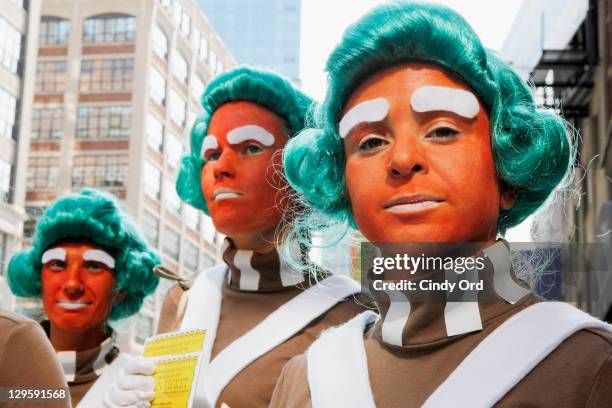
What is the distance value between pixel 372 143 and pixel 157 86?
Result: 2733 centimetres

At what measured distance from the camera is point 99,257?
3131mm

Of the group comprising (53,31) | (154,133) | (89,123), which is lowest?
(154,133)

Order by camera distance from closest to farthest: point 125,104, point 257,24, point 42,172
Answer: point 42,172
point 125,104
point 257,24

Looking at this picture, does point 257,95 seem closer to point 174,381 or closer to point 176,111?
point 174,381

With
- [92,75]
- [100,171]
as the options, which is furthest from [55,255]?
[92,75]

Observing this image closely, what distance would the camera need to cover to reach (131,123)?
27.4m

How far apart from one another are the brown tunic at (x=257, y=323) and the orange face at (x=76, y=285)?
318mm

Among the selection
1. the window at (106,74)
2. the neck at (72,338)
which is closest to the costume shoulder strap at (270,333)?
the neck at (72,338)

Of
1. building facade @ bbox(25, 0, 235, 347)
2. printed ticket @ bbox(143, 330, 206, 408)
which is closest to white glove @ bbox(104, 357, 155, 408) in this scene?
printed ticket @ bbox(143, 330, 206, 408)

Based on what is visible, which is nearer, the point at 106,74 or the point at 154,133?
the point at 154,133

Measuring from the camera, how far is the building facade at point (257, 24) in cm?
3189

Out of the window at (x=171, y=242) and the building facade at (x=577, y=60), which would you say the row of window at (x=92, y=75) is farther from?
the building facade at (x=577, y=60)

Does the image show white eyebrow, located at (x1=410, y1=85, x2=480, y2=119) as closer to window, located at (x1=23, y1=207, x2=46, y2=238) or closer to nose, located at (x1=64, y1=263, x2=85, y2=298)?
nose, located at (x1=64, y1=263, x2=85, y2=298)

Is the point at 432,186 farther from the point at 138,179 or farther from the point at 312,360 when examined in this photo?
the point at 138,179
